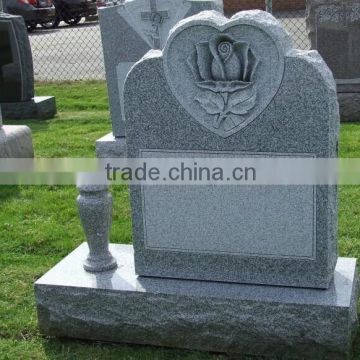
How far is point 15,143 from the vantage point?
658 cm

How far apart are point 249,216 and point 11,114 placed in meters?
6.41

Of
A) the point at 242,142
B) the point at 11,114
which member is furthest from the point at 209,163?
the point at 11,114

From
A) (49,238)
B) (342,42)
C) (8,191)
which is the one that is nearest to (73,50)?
(342,42)

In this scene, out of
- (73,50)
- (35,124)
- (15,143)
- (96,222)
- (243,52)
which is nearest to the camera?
(243,52)

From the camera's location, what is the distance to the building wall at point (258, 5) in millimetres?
20844

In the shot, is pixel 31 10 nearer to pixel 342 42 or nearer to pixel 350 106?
pixel 342 42

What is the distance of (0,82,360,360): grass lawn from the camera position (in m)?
3.62

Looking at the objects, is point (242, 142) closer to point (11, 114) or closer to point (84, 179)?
point (84, 179)

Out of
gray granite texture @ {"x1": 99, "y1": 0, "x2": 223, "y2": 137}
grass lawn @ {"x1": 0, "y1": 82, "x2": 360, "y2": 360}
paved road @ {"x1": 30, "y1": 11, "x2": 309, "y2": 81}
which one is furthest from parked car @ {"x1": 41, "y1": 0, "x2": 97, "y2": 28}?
gray granite texture @ {"x1": 99, "y1": 0, "x2": 223, "y2": 137}

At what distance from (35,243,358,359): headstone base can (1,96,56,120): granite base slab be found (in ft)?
18.6

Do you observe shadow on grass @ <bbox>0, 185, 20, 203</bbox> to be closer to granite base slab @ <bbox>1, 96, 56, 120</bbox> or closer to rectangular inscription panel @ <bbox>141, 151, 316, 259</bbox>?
rectangular inscription panel @ <bbox>141, 151, 316, 259</bbox>

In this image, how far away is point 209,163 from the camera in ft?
11.3

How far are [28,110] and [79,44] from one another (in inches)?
326

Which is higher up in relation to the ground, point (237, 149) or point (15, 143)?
point (237, 149)
